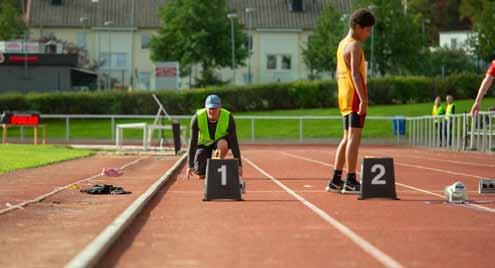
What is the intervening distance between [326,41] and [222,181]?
2618 inches

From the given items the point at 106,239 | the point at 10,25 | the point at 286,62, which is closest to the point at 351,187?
the point at 106,239

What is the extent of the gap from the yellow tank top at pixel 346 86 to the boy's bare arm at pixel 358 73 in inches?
2.6

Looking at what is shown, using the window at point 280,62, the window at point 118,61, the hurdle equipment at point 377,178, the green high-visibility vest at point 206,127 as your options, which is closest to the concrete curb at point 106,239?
the hurdle equipment at point 377,178

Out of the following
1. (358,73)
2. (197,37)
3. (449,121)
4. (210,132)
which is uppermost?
(197,37)

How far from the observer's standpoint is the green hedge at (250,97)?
6047 cm

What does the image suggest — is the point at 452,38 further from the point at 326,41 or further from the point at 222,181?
the point at 222,181

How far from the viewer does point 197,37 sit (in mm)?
74188

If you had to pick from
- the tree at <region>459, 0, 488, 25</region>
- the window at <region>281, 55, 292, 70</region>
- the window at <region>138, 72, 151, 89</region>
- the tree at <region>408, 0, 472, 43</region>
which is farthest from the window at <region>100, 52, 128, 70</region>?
the tree at <region>408, 0, 472, 43</region>

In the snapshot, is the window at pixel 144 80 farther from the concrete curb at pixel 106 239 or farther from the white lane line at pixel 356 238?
the concrete curb at pixel 106 239

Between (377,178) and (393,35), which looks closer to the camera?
(377,178)

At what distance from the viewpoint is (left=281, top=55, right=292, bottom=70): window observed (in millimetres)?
93500

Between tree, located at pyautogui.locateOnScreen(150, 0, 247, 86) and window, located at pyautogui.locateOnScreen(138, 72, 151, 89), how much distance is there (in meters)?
14.5

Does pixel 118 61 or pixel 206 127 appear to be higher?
pixel 118 61

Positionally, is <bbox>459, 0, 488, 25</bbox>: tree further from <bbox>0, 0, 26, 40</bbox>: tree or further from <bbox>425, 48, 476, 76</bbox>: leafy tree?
<bbox>0, 0, 26, 40</bbox>: tree
